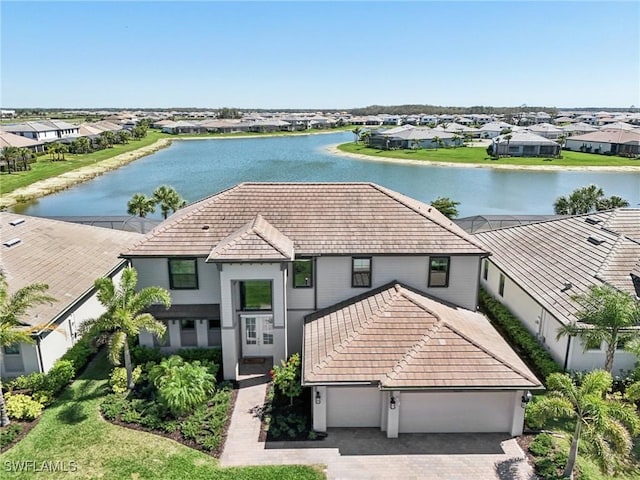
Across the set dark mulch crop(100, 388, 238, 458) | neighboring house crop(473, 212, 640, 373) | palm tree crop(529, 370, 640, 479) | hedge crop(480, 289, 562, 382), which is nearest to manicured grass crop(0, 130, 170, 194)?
dark mulch crop(100, 388, 238, 458)

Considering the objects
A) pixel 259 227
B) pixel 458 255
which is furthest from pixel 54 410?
pixel 458 255

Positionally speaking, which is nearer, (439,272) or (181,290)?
(181,290)

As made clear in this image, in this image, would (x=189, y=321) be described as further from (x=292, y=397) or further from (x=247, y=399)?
(x=292, y=397)

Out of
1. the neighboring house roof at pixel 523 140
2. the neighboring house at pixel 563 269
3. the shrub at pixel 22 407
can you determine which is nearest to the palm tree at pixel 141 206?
the shrub at pixel 22 407

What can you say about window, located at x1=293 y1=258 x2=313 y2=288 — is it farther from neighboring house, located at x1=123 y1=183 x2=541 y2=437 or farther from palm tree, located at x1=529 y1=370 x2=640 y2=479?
palm tree, located at x1=529 y1=370 x2=640 y2=479

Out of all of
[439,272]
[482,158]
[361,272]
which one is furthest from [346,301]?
[482,158]

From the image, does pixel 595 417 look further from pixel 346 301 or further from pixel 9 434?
pixel 9 434
